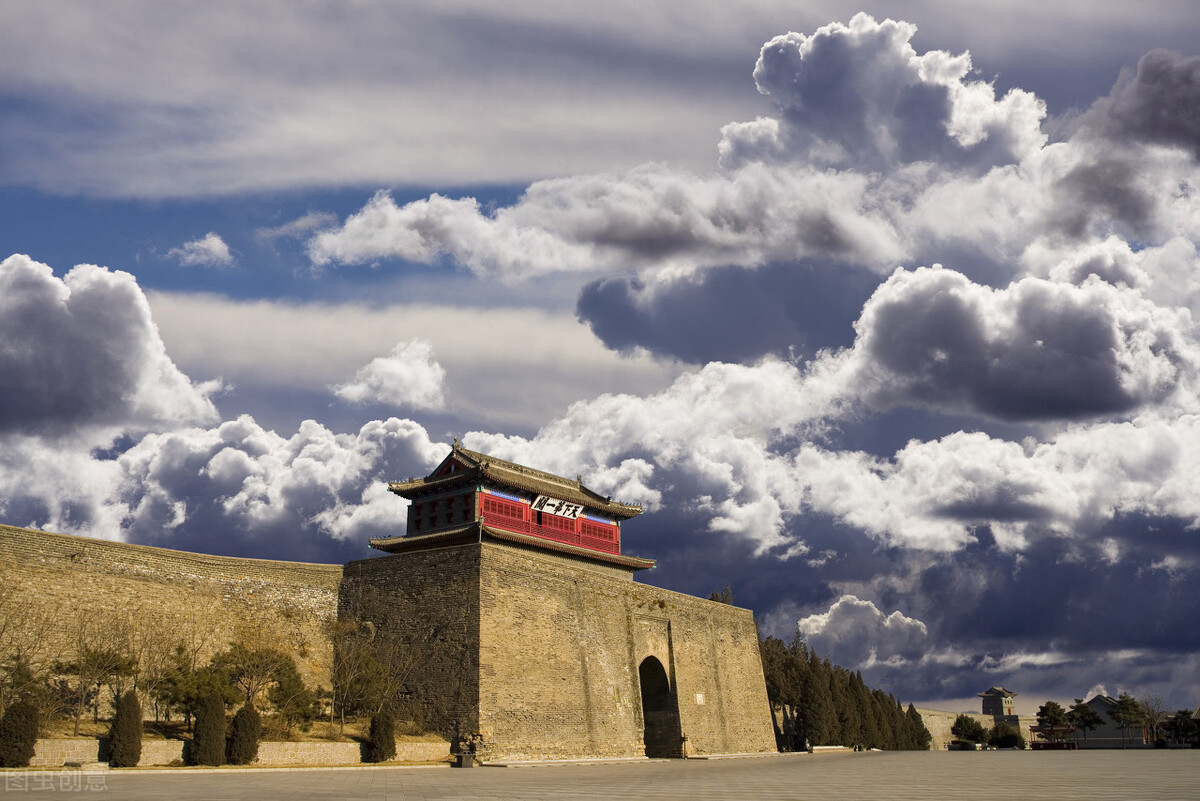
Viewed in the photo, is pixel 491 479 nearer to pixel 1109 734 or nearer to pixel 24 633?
pixel 24 633

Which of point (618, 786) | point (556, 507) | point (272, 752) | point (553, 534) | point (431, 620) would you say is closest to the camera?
point (618, 786)

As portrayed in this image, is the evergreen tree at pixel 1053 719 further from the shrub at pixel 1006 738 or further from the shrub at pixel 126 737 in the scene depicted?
the shrub at pixel 126 737

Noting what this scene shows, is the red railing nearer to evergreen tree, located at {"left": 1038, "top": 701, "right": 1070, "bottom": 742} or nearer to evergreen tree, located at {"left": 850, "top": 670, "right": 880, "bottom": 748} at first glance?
evergreen tree, located at {"left": 850, "top": 670, "right": 880, "bottom": 748}

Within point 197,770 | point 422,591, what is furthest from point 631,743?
point 197,770

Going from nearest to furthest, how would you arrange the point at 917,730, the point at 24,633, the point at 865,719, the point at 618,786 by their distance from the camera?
the point at 618,786, the point at 24,633, the point at 865,719, the point at 917,730

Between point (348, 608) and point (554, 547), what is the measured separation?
14.4 metres

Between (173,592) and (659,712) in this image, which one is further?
(659,712)

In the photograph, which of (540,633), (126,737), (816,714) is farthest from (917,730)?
(126,737)

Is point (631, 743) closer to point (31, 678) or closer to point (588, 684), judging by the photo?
point (588, 684)

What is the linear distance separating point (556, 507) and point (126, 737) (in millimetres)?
29719

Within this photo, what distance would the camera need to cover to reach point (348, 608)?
39.2m

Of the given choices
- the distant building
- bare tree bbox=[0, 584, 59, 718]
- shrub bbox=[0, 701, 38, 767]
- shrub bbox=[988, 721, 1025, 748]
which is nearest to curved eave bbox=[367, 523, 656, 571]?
bare tree bbox=[0, 584, 59, 718]

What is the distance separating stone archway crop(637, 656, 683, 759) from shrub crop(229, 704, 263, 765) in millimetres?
19322

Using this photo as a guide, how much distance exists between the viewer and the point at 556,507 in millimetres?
53281
